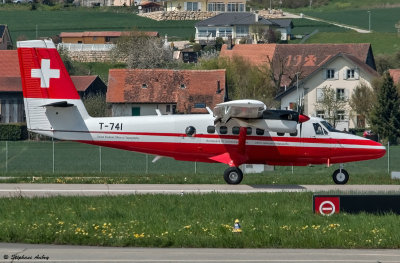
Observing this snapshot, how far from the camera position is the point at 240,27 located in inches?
5069

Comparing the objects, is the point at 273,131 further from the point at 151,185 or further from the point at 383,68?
the point at 383,68

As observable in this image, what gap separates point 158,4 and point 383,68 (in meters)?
59.0

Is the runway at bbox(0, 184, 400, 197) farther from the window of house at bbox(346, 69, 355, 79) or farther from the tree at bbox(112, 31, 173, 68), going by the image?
the tree at bbox(112, 31, 173, 68)

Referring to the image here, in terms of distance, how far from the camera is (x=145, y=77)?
7925 centimetres

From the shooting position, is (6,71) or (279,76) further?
(279,76)

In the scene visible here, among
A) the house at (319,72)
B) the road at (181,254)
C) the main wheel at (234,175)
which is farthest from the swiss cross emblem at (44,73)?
the house at (319,72)

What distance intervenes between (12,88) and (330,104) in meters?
26.7

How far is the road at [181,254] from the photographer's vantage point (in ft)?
65.6

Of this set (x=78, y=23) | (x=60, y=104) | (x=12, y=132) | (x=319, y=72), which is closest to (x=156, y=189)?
(x=60, y=104)

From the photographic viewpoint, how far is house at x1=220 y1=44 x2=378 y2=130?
274 feet

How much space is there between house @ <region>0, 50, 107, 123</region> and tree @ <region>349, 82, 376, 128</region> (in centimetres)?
2261

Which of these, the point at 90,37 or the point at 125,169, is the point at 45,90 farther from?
the point at 90,37

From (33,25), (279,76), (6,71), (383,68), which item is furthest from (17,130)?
(33,25)

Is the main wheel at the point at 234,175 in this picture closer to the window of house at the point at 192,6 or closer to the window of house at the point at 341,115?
the window of house at the point at 341,115
